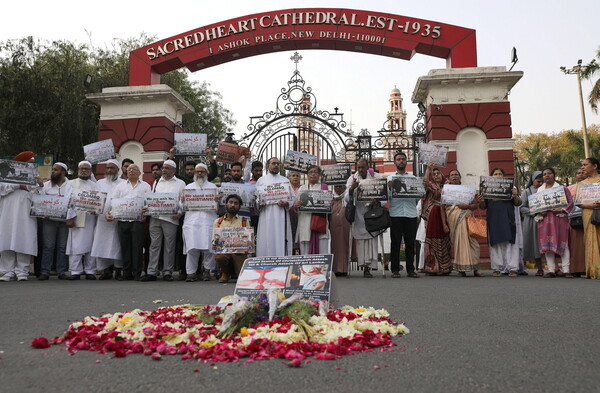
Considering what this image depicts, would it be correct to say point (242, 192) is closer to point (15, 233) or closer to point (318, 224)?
point (318, 224)

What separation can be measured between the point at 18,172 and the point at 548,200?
339 inches

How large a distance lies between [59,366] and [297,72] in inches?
449

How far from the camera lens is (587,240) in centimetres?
784

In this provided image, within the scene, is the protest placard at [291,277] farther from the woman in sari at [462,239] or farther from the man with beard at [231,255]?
the woman in sari at [462,239]

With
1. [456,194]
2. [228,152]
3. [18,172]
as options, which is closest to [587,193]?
[456,194]

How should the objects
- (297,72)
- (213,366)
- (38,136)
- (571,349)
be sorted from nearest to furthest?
(213,366), (571,349), (297,72), (38,136)

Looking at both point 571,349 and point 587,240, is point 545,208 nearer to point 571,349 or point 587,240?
point 587,240

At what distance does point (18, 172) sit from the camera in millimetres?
8125

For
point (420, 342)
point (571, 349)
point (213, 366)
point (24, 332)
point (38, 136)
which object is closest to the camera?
point (213, 366)

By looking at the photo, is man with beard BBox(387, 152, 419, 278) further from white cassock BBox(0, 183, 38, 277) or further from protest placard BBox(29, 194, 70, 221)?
white cassock BBox(0, 183, 38, 277)

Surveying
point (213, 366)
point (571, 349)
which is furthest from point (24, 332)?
point (571, 349)

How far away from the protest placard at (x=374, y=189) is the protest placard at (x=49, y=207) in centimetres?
486

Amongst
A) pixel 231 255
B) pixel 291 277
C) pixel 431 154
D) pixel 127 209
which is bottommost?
pixel 291 277

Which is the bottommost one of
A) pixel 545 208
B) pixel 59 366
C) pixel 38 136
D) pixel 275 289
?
pixel 59 366
